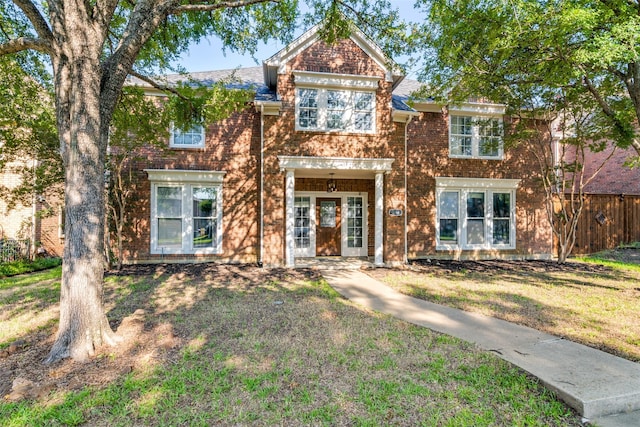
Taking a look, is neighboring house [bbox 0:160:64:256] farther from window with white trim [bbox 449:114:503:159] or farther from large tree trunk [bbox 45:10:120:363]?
window with white trim [bbox 449:114:503:159]

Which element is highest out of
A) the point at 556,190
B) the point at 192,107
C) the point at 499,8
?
the point at 499,8

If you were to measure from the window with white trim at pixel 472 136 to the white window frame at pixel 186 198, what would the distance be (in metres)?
8.71

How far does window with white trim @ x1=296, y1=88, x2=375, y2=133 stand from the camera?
35.0 feet

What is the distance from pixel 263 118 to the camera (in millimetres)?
10336

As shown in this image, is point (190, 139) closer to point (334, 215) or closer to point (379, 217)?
point (334, 215)

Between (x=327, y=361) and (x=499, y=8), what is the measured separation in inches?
272

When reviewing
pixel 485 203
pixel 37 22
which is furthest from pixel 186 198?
pixel 485 203

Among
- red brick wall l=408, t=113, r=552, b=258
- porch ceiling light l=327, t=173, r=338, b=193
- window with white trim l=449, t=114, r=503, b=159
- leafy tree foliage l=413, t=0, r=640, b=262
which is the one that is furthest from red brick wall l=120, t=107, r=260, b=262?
window with white trim l=449, t=114, r=503, b=159

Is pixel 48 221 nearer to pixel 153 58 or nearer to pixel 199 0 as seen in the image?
pixel 153 58

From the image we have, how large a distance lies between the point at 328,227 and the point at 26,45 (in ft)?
32.0

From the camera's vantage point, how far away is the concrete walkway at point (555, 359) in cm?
296

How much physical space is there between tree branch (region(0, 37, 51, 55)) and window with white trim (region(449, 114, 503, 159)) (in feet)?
39.1

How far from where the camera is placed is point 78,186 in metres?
4.03

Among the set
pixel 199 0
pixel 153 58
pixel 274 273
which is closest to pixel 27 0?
pixel 199 0
